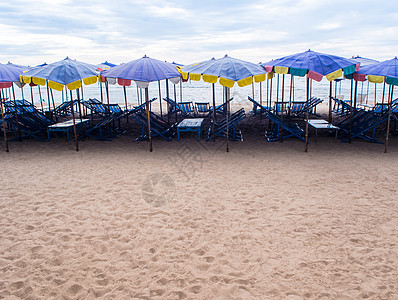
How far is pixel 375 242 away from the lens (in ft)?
11.0

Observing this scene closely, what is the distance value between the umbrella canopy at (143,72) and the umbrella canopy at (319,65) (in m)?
2.70

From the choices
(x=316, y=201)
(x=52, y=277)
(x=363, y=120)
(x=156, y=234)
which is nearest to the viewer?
(x=52, y=277)

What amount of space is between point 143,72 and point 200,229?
15.0ft

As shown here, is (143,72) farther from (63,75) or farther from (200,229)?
(200,229)

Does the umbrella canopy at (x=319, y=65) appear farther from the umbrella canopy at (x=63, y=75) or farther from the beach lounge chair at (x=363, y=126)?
the umbrella canopy at (x=63, y=75)

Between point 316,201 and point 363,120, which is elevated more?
point 363,120

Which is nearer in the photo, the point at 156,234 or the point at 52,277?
the point at 52,277

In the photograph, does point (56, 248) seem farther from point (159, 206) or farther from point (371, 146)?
point (371, 146)

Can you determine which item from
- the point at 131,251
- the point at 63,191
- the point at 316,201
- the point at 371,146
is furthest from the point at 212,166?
the point at 371,146

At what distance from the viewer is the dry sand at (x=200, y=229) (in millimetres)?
2748

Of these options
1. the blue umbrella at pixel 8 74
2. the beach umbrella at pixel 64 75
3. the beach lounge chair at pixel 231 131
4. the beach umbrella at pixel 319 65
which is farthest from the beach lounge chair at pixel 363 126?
the blue umbrella at pixel 8 74

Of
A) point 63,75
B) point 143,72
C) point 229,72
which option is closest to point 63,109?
point 63,75

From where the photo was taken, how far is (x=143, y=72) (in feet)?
23.0

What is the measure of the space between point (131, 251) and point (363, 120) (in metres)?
8.22
